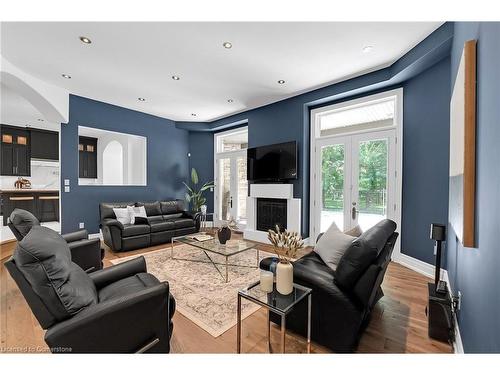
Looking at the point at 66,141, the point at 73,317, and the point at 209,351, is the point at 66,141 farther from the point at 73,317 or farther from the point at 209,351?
the point at 209,351

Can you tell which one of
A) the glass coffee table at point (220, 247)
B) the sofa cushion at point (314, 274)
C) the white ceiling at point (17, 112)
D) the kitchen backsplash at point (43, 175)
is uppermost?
the white ceiling at point (17, 112)

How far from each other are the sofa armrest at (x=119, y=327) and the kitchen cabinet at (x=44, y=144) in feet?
25.7

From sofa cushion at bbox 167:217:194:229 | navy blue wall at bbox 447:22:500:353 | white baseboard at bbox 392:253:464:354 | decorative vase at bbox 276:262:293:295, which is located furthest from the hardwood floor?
sofa cushion at bbox 167:217:194:229

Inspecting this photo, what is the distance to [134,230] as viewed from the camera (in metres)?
4.01

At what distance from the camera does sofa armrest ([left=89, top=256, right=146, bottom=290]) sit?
5.61 feet

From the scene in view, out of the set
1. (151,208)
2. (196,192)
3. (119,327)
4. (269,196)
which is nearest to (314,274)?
(119,327)

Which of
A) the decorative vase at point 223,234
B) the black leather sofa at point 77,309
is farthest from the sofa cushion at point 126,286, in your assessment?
the decorative vase at point 223,234

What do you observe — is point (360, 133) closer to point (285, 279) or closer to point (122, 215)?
point (285, 279)

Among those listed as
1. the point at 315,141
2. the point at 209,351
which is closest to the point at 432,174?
the point at 315,141

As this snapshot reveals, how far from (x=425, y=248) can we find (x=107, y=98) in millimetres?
6364

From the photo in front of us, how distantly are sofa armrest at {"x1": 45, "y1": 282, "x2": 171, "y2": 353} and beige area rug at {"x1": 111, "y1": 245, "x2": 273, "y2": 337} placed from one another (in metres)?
0.64

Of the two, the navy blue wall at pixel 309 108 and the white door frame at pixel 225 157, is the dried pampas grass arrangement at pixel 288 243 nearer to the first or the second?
the navy blue wall at pixel 309 108

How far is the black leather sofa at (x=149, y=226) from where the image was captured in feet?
12.8

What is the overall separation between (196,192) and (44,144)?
4937 mm
